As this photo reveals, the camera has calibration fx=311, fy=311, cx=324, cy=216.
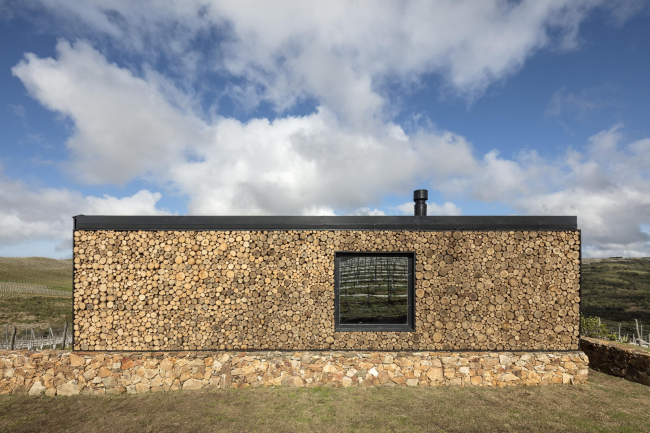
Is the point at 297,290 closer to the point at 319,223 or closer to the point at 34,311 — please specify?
the point at 319,223

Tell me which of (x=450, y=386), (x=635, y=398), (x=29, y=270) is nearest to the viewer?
(x=635, y=398)

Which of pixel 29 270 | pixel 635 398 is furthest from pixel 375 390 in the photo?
pixel 29 270

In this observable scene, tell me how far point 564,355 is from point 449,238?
134 inches

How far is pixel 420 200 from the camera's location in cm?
722

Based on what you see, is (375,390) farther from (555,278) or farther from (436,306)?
(555,278)

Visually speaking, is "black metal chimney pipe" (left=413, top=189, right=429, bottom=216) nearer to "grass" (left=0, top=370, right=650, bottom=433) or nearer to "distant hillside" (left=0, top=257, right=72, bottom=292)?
"grass" (left=0, top=370, right=650, bottom=433)

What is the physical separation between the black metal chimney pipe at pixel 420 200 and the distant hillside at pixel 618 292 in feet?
107

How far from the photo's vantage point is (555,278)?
6625mm

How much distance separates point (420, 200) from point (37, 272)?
69.2m

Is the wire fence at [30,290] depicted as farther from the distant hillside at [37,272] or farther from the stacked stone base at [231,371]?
the stacked stone base at [231,371]

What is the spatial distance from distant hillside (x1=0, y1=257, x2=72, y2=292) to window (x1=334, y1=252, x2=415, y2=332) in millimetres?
45810

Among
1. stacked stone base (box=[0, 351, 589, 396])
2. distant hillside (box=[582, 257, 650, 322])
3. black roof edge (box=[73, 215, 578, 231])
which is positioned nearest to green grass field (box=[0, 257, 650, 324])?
distant hillside (box=[582, 257, 650, 322])

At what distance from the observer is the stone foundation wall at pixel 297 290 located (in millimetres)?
6520

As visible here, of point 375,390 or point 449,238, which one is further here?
point 449,238
